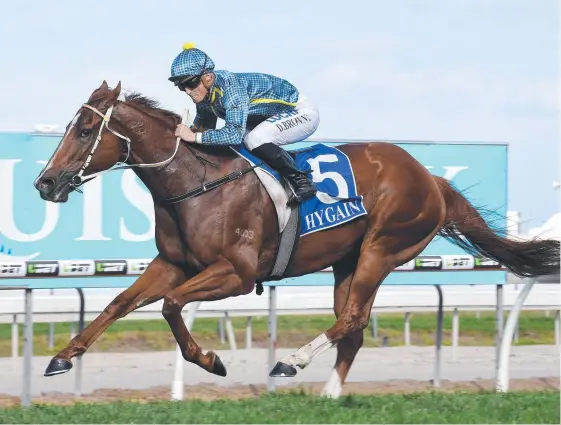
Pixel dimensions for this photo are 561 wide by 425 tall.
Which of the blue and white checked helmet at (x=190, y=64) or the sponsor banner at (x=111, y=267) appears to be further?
the sponsor banner at (x=111, y=267)

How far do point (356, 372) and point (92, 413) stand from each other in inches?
159

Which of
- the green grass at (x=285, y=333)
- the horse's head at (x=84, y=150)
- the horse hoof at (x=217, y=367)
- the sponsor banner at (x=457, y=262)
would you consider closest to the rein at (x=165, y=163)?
the horse's head at (x=84, y=150)

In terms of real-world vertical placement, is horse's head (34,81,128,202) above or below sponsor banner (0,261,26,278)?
above

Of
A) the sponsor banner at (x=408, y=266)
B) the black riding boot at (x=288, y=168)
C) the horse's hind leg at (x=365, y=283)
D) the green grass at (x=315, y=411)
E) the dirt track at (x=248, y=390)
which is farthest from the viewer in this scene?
the sponsor banner at (x=408, y=266)

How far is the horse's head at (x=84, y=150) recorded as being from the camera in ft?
18.7

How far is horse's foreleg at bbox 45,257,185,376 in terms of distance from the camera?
19.2ft

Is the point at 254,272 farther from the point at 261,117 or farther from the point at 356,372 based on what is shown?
the point at 356,372

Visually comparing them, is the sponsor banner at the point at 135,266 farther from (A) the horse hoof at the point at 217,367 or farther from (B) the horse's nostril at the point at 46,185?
(B) the horse's nostril at the point at 46,185

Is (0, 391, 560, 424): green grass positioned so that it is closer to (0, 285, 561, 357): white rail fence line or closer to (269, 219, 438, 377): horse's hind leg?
(269, 219, 438, 377): horse's hind leg

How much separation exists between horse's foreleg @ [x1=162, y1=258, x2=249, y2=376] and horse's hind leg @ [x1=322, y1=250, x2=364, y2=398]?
97 centimetres

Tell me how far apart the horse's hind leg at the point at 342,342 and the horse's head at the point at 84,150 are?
5.48 feet

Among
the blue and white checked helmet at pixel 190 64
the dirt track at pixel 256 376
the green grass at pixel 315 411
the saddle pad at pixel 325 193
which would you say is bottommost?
the dirt track at pixel 256 376

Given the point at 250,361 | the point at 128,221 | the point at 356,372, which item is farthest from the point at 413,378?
the point at 128,221

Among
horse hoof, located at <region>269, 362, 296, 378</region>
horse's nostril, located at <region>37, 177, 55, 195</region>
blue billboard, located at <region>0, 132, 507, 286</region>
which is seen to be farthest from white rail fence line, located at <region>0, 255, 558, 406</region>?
horse's nostril, located at <region>37, 177, 55, 195</region>
